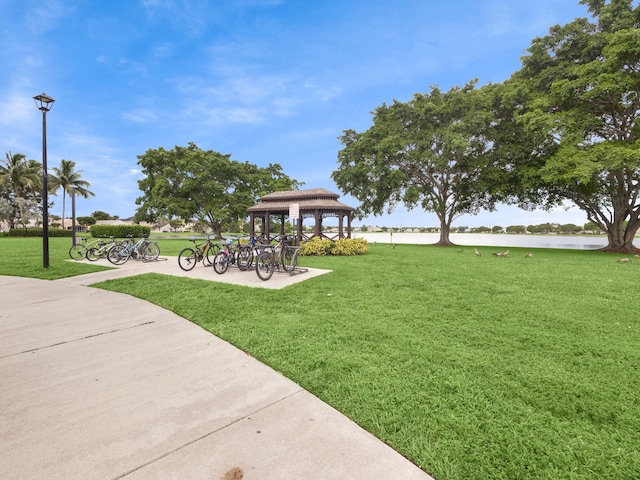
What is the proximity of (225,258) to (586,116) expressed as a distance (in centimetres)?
2261

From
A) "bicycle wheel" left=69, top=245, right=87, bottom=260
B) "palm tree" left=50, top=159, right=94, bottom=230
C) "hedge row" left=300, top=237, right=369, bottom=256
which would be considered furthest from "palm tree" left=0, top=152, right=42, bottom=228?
"hedge row" left=300, top=237, right=369, bottom=256

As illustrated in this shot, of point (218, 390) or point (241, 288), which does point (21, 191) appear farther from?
point (218, 390)

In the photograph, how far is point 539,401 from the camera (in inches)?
94.3

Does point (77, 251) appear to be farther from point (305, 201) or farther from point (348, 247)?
point (348, 247)

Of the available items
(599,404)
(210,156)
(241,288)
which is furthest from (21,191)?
(599,404)

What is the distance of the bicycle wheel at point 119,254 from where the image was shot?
430 inches

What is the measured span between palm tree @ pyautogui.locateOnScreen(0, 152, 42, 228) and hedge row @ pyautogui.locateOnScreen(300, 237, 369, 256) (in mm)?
46324

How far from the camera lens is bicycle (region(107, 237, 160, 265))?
11.0 m

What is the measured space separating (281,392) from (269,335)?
135cm

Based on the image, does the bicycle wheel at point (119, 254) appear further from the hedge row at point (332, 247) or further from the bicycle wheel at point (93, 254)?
the hedge row at point (332, 247)

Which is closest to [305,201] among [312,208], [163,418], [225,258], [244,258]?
[312,208]

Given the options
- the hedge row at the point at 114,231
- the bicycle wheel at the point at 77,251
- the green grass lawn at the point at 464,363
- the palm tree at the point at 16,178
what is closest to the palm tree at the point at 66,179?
the palm tree at the point at 16,178

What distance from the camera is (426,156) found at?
23406mm

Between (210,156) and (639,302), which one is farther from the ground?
(210,156)
